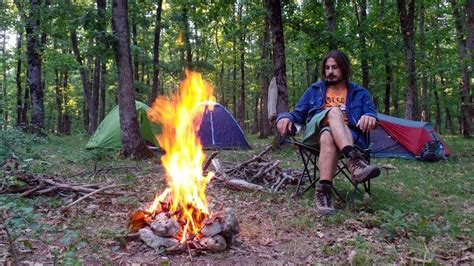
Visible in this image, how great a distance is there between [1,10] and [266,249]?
546 inches

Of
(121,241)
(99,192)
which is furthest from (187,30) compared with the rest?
(121,241)

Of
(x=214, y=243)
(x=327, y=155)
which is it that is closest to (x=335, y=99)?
(x=327, y=155)

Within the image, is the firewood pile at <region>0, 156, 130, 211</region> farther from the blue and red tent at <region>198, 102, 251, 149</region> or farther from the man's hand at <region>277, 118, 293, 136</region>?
the blue and red tent at <region>198, 102, 251, 149</region>

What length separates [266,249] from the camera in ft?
9.52

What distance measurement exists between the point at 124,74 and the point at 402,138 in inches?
255

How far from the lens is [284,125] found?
13.2 ft

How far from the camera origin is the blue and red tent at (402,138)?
8.80 metres

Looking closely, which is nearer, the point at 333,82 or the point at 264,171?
the point at 333,82

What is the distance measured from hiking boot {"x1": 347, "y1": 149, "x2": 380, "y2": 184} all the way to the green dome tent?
669 centimetres

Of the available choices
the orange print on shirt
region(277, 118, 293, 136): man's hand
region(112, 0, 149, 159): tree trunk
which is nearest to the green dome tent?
region(112, 0, 149, 159): tree trunk

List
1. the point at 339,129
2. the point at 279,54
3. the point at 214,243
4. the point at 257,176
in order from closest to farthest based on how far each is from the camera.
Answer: the point at 214,243 < the point at 339,129 < the point at 257,176 < the point at 279,54

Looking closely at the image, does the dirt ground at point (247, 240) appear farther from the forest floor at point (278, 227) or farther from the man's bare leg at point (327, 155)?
the man's bare leg at point (327, 155)

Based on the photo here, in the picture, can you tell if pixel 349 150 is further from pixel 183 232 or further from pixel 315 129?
pixel 183 232

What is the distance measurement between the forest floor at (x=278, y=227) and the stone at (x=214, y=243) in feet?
0.15
